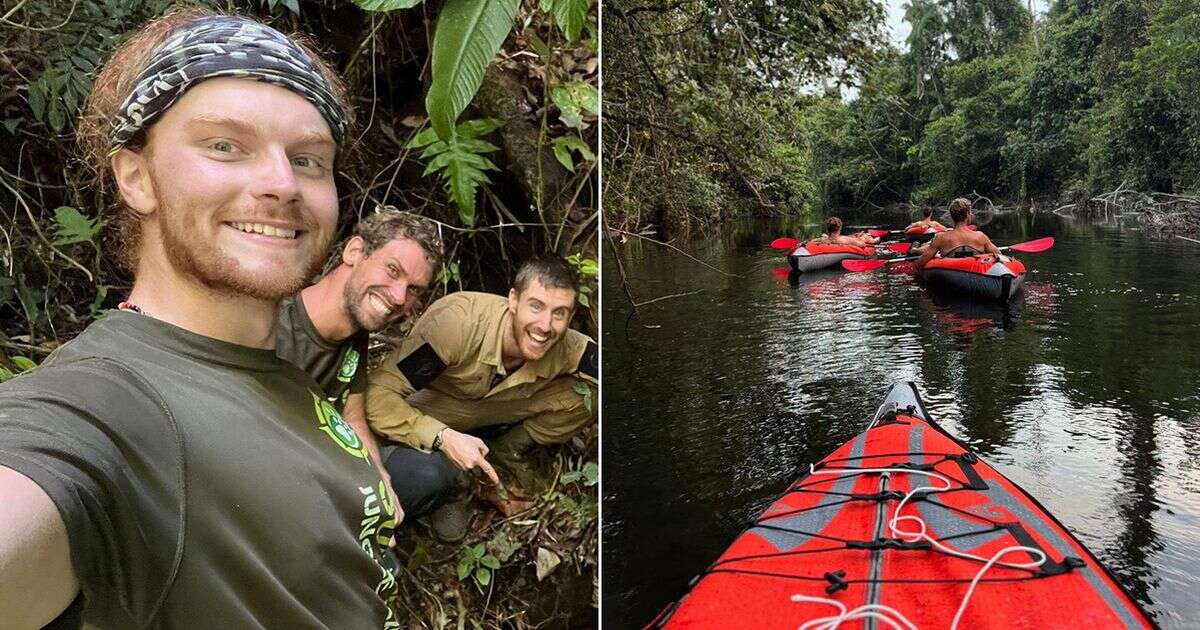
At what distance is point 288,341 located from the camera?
2.02ft

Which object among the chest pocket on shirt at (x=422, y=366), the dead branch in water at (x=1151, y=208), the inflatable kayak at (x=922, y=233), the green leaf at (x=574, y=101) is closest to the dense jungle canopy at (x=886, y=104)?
the dead branch in water at (x=1151, y=208)

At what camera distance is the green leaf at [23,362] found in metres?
0.59

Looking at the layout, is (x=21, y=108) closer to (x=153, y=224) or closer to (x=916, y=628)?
(x=153, y=224)

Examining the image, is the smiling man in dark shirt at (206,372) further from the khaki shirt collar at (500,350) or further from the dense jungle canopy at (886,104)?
the dense jungle canopy at (886,104)

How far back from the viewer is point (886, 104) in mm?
2908

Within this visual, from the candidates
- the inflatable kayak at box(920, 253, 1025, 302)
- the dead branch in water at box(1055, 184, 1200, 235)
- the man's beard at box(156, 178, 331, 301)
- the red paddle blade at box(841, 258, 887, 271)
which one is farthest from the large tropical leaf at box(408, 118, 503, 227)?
the dead branch in water at box(1055, 184, 1200, 235)

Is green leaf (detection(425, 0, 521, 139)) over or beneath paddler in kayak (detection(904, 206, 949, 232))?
over

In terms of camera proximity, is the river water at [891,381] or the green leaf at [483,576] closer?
the green leaf at [483,576]

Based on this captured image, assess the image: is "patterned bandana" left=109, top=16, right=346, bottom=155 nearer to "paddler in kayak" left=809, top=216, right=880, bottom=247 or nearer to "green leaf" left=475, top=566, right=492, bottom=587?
"green leaf" left=475, top=566, right=492, bottom=587

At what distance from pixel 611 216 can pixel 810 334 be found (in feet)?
6.25

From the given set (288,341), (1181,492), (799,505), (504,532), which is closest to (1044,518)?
(799,505)

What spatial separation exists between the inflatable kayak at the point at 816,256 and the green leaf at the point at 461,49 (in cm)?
327

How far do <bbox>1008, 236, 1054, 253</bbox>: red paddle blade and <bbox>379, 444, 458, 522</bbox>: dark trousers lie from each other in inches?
174

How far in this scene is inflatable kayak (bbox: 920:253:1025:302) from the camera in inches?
153
